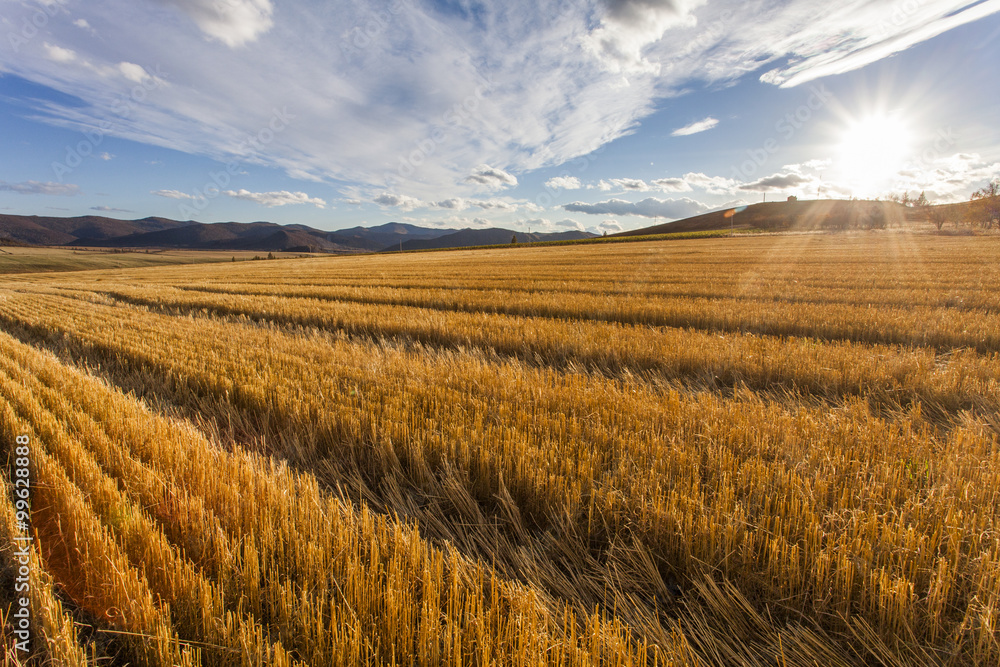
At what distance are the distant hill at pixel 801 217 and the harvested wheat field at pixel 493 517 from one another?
10641cm

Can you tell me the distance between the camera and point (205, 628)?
1.54m

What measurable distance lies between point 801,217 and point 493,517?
136m

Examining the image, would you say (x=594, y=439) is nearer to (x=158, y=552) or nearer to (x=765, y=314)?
(x=158, y=552)

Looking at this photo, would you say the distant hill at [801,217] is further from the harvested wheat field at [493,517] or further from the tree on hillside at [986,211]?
the harvested wheat field at [493,517]

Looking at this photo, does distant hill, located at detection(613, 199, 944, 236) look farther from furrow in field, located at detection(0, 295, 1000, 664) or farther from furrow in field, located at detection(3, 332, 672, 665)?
furrow in field, located at detection(3, 332, 672, 665)

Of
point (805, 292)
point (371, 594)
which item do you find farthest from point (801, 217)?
point (371, 594)

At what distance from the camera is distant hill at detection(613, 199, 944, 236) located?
89.8m

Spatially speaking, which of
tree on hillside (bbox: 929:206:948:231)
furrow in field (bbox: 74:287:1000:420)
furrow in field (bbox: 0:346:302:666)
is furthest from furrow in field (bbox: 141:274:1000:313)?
tree on hillside (bbox: 929:206:948:231)

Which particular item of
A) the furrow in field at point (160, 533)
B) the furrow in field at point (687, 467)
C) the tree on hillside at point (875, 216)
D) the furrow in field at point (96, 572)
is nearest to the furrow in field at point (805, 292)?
the furrow in field at point (687, 467)

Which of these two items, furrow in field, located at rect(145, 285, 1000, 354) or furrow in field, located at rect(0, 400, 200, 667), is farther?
furrow in field, located at rect(145, 285, 1000, 354)

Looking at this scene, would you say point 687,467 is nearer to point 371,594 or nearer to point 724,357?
point 371,594

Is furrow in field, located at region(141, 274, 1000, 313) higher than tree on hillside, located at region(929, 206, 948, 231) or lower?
lower

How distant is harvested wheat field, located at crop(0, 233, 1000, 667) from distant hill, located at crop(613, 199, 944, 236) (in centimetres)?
10641

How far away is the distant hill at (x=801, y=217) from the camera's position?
295 feet
